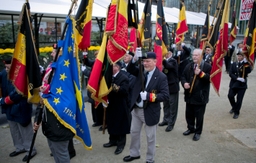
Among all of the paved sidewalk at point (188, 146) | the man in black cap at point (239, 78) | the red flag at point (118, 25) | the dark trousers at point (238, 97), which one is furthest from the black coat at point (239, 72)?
the red flag at point (118, 25)

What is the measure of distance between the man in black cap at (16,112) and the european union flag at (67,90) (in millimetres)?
1408

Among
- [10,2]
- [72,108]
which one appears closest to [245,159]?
[72,108]

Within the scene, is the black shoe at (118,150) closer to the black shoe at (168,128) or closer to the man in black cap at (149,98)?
the man in black cap at (149,98)

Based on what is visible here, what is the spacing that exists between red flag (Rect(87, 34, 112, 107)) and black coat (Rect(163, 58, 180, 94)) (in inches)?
76.8

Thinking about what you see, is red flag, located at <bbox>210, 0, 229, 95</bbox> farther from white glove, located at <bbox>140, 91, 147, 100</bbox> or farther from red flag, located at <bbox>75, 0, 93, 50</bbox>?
red flag, located at <bbox>75, 0, 93, 50</bbox>

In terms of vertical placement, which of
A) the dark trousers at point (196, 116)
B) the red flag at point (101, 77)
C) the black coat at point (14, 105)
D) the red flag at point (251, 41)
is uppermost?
the red flag at point (251, 41)

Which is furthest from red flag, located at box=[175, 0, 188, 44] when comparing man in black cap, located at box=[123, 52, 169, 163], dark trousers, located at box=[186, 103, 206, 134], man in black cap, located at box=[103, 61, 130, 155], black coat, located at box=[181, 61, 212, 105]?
man in black cap, located at box=[123, 52, 169, 163]

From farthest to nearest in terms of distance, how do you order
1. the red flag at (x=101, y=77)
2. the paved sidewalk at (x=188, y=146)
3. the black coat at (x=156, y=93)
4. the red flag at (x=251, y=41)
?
the red flag at (x=251, y=41) → the paved sidewalk at (x=188, y=146) → the red flag at (x=101, y=77) → the black coat at (x=156, y=93)

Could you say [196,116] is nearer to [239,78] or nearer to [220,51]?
[220,51]

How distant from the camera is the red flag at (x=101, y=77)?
4395mm

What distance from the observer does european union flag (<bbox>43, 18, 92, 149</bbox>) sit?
10.6ft

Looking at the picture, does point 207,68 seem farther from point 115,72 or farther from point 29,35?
point 29,35

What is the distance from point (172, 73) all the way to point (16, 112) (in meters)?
3.75

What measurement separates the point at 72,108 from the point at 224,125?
4737mm
